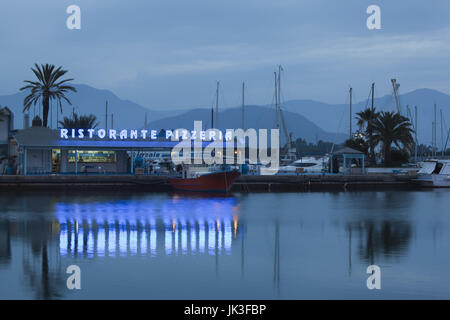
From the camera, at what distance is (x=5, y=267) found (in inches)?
910

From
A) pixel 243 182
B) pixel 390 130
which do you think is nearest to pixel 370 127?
pixel 390 130

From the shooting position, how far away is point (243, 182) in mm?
69062

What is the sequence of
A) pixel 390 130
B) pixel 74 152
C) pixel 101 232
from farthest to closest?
pixel 390 130, pixel 74 152, pixel 101 232

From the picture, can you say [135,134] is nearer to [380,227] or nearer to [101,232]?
[101,232]

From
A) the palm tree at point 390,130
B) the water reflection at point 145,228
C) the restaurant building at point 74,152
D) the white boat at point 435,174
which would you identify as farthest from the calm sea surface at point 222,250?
the palm tree at point 390,130

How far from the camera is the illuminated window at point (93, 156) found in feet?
222

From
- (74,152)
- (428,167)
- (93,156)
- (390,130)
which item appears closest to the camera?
(74,152)

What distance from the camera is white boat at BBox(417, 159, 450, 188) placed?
2958 inches

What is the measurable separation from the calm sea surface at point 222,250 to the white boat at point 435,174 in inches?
972

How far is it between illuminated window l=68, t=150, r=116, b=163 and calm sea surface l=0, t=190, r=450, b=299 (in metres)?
17.4

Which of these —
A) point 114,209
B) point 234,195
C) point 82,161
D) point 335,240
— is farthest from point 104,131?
point 335,240

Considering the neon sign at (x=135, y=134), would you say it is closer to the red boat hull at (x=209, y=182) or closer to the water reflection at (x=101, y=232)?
the red boat hull at (x=209, y=182)

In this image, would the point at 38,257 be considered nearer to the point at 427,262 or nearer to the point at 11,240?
the point at 11,240

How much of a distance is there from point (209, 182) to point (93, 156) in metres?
15.2
